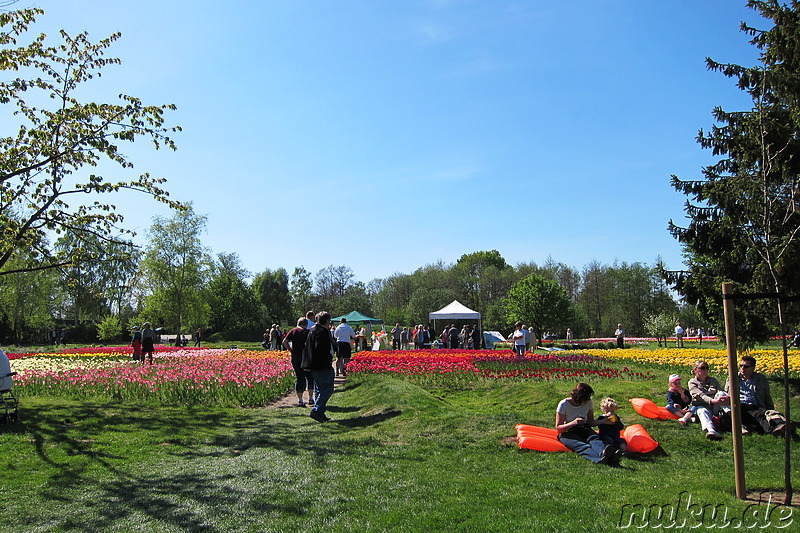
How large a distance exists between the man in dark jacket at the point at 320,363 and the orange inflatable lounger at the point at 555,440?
387cm

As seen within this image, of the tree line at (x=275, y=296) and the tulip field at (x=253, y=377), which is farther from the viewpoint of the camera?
the tree line at (x=275, y=296)

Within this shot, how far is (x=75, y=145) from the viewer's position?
12453 mm

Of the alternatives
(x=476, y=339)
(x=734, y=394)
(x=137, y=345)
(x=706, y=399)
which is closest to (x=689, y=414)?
(x=706, y=399)

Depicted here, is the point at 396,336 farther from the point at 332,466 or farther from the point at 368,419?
the point at 332,466

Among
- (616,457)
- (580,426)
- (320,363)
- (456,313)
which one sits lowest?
(616,457)

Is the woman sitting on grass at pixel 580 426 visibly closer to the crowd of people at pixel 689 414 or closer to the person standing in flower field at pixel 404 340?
the crowd of people at pixel 689 414

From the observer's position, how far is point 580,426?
7203 mm

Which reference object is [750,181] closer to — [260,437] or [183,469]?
[260,437]

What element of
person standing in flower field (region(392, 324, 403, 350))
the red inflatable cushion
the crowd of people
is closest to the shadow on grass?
the crowd of people

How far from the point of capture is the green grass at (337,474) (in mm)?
4844

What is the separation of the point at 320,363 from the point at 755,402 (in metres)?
6.66

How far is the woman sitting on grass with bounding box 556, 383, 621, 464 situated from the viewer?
22.2 feet

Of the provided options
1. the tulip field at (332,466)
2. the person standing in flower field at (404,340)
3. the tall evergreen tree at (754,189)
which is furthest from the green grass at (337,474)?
the person standing in flower field at (404,340)

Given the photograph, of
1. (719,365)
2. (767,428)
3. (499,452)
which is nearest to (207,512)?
(499,452)
